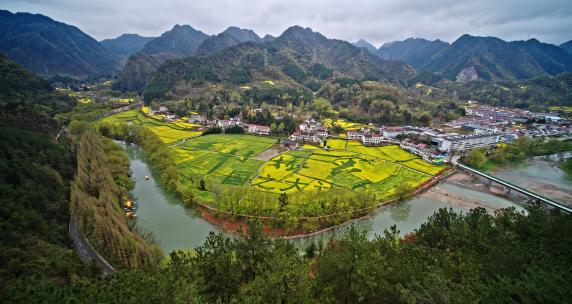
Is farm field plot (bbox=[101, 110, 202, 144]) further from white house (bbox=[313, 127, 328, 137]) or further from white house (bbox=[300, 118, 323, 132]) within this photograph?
white house (bbox=[313, 127, 328, 137])

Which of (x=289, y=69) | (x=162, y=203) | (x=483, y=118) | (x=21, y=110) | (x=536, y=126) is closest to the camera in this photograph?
(x=162, y=203)

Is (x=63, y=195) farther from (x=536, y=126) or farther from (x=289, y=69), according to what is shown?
(x=289, y=69)

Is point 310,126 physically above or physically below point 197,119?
below

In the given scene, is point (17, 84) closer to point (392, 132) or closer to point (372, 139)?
point (372, 139)

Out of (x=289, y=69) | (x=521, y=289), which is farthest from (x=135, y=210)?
(x=289, y=69)

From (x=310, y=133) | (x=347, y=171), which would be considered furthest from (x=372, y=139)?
(x=347, y=171)

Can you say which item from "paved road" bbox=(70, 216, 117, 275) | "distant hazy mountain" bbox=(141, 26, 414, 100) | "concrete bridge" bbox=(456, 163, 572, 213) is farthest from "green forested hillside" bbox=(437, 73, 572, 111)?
"paved road" bbox=(70, 216, 117, 275)
